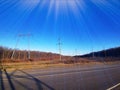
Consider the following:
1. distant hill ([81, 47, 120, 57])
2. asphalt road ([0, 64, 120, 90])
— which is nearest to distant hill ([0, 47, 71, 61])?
asphalt road ([0, 64, 120, 90])

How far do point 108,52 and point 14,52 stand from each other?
110m

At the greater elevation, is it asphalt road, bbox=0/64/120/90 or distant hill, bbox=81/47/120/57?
distant hill, bbox=81/47/120/57

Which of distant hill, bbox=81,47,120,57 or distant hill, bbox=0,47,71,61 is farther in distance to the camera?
distant hill, bbox=81,47,120,57

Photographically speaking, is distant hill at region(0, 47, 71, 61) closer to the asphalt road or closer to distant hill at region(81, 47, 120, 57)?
the asphalt road

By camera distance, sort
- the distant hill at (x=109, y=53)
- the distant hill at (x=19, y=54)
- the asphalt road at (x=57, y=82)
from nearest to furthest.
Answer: the asphalt road at (x=57, y=82), the distant hill at (x=19, y=54), the distant hill at (x=109, y=53)

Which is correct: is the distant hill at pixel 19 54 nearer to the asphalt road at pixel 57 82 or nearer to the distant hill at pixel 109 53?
the asphalt road at pixel 57 82

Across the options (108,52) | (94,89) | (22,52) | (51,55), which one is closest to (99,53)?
(108,52)

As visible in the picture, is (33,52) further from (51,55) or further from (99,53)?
(99,53)

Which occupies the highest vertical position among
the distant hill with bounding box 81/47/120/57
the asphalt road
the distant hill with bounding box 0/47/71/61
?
the distant hill with bounding box 81/47/120/57

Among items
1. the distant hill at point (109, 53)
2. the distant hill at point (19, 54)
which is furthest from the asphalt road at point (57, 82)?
the distant hill at point (109, 53)

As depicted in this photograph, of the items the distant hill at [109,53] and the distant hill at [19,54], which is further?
the distant hill at [109,53]

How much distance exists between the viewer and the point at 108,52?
173 metres

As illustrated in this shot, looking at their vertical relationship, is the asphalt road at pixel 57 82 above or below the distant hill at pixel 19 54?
below

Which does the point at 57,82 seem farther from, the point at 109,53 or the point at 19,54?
A: the point at 109,53
